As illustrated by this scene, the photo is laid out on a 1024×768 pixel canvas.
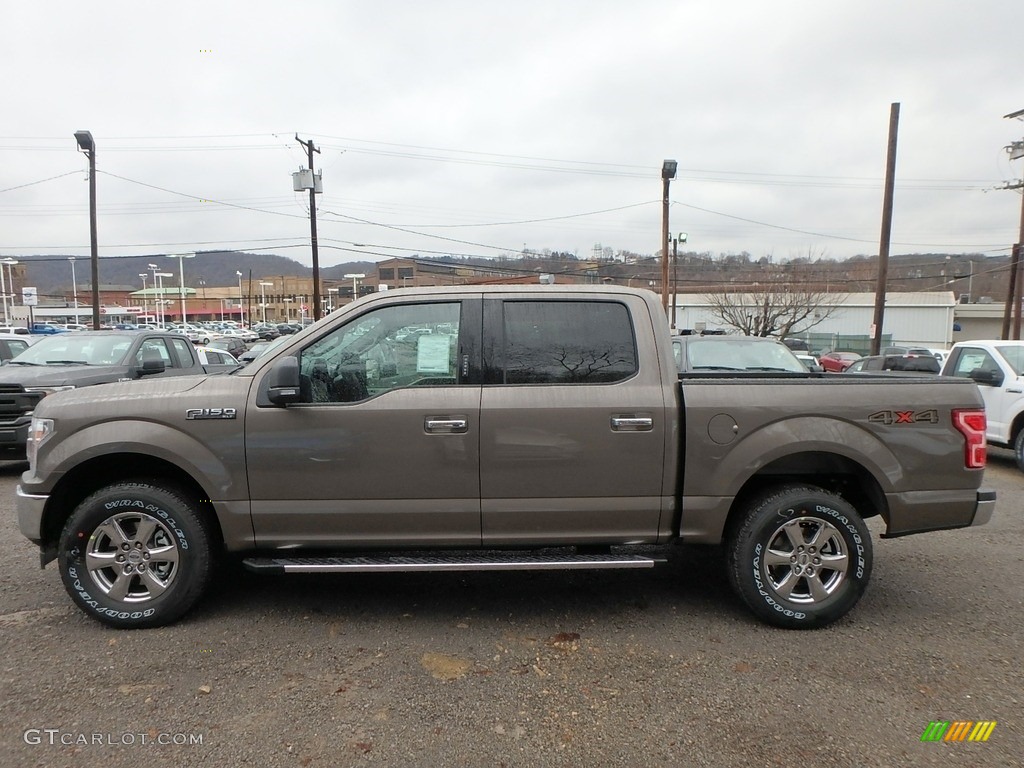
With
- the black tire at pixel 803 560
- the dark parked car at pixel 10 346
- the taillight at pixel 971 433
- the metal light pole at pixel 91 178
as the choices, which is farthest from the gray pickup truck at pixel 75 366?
the metal light pole at pixel 91 178

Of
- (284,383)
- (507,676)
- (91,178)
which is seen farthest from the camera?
(91,178)

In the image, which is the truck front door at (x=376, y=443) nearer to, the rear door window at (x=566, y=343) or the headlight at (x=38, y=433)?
the rear door window at (x=566, y=343)

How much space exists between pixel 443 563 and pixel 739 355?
651 cm

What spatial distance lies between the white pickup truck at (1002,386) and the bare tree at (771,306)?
2798cm

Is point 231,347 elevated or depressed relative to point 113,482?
depressed

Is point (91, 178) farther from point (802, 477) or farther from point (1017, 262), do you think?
point (1017, 262)

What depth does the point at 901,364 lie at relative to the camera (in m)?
12.3

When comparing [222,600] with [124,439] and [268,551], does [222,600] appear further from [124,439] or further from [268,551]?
[124,439]

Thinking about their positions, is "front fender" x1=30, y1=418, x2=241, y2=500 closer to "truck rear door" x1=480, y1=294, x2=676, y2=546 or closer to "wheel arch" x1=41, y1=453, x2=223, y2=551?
"wheel arch" x1=41, y1=453, x2=223, y2=551

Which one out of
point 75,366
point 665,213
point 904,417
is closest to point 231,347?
point 665,213

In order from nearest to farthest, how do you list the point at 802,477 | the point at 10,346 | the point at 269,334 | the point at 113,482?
the point at 113,482
the point at 802,477
the point at 10,346
the point at 269,334

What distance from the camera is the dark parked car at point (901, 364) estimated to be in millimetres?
9836

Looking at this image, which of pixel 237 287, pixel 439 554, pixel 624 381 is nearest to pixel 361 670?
pixel 439 554

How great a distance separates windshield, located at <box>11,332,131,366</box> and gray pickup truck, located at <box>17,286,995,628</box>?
225 inches
